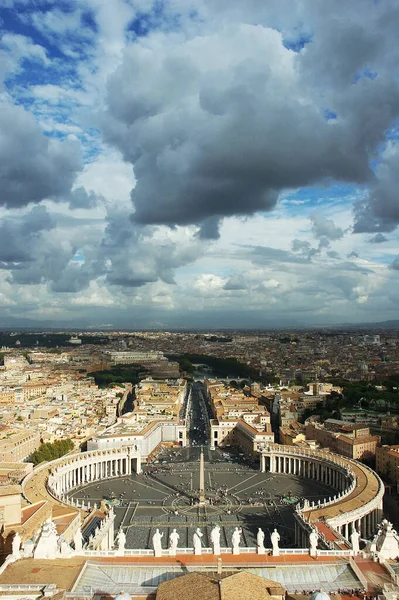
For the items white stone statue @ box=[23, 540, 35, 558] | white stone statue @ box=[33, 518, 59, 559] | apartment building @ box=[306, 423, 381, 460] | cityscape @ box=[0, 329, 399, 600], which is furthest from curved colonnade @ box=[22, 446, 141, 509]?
white stone statue @ box=[33, 518, 59, 559]

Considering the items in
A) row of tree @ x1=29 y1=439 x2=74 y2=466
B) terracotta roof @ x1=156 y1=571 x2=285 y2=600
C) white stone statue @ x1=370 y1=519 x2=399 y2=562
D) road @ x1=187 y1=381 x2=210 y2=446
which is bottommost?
road @ x1=187 y1=381 x2=210 y2=446

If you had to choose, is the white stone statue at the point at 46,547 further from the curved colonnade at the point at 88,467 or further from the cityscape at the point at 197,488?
the curved colonnade at the point at 88,467

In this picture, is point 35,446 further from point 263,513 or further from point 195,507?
point 263,513

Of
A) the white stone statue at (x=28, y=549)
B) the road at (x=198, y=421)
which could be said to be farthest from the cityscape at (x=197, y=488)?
the road at (x=198, y=421)

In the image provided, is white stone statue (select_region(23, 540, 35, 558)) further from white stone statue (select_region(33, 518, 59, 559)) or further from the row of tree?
the row of tree

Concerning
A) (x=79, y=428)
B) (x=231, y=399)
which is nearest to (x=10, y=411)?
(x=79, y=428)

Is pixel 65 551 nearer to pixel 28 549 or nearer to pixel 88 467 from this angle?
pixel 28 549
